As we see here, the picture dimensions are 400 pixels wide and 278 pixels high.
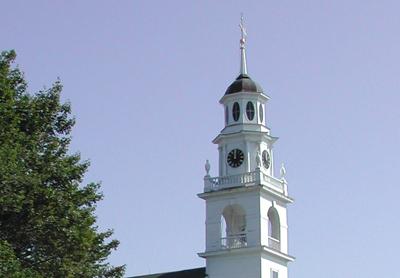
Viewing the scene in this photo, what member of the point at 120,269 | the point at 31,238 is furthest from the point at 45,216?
the point at 120,269

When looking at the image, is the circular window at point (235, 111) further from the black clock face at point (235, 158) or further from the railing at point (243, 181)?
the railing at point (243, 181)

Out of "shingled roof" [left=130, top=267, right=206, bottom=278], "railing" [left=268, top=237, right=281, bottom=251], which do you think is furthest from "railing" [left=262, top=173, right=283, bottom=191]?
"shingled roof" [left=130, top=267, right=206, bottom=278]

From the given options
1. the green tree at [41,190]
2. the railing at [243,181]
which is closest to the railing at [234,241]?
the railing at [243,181]

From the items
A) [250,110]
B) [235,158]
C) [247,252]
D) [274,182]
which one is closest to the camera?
[247,252]

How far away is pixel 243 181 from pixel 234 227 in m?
3.86

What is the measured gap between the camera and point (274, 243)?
80.4 meters

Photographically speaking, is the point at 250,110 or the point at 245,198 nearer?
the point at 245,198

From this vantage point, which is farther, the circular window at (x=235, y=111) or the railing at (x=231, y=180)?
the circular window at (x=235, y=111)

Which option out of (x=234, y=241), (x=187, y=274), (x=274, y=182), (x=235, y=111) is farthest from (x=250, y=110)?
(x=187, y=274)

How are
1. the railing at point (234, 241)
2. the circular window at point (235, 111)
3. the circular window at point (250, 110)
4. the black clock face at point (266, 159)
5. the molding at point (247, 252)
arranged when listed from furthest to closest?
the circular window at point (235, 111) < the circular window at point (250, 110) < the black clock face at point (266, 159) < the railing at point (234, 241) < the molding at point (247, 252)

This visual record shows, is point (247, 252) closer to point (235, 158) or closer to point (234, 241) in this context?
point (234, 241)

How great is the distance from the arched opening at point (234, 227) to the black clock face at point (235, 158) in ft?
10.5

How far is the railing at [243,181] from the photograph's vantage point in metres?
80.3

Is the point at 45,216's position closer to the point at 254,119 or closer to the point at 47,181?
the point at 47,181
